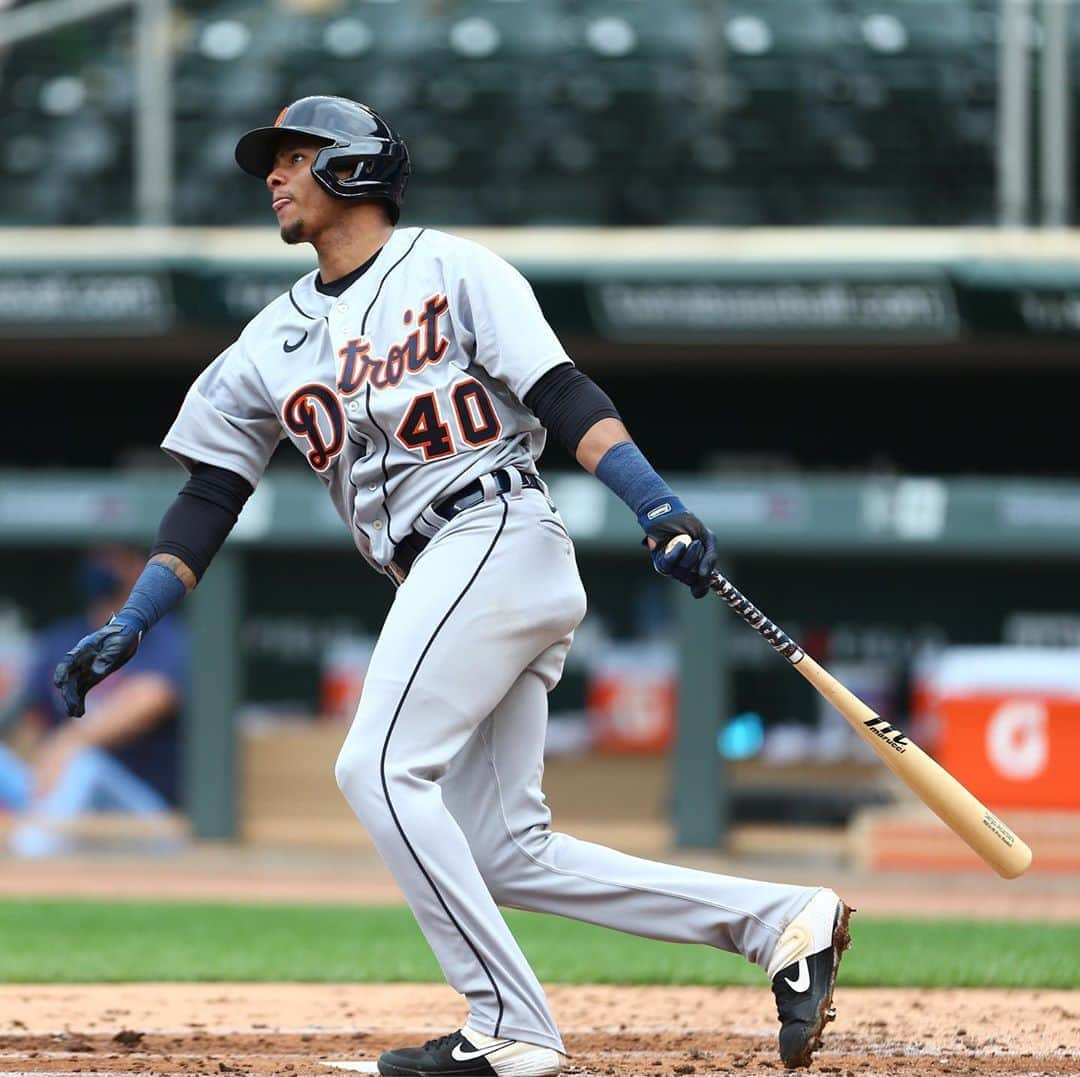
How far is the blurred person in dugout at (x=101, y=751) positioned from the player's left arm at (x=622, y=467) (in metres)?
6.45

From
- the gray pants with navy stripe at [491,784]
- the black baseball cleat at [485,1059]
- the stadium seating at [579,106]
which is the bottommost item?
the black baseball cleat at [485,1059]

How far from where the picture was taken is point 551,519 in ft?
10.8

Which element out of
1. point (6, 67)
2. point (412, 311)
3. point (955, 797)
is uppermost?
point (6, 67)

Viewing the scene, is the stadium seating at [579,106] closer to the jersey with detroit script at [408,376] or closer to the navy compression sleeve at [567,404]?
the jersey with detroit script at [408,376]

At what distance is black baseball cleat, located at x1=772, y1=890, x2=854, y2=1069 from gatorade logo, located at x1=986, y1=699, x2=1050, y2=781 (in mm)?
A: 5681

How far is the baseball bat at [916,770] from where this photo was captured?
332 centimetres

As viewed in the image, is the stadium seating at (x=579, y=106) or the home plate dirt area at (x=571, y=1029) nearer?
the home plate dirt area at (x=571, y=1029)

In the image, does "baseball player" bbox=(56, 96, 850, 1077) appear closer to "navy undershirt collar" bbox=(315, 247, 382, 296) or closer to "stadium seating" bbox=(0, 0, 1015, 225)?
"navy undershirt collar" bbox=(315, 247, 382, 296)

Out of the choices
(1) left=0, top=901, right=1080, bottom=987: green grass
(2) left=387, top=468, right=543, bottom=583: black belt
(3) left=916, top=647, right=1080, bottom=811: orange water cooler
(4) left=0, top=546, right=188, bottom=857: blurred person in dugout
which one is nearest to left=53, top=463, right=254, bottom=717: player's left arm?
(2) left=387, top=468, right=543, bottom=583: black belt

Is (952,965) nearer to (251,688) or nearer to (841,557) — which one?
(841,557)

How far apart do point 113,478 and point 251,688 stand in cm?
122

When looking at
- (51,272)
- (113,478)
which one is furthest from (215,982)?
(51,272)

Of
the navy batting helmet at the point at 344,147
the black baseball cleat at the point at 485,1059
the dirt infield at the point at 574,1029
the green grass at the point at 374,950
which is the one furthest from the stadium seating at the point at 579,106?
the black baseball cleat at the point at 485,1059

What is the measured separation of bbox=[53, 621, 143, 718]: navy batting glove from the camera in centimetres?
325
